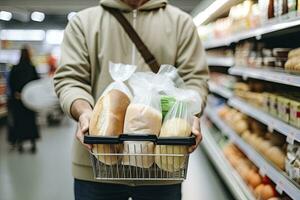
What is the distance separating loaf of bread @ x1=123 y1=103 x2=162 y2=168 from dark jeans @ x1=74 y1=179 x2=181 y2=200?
0.42 meters

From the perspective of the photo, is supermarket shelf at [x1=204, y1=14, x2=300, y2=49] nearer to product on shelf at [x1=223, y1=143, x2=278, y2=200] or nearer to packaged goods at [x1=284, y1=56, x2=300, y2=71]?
packaged goods at [x1=284, y1=56, x2=300, y2=71]

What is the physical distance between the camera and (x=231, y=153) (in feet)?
16.6

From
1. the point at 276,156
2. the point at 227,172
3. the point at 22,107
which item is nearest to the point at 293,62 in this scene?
the point at 276,156

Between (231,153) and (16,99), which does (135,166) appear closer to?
(231,153)

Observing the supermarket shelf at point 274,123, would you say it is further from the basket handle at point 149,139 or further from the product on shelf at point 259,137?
the basket handle at point 149,139

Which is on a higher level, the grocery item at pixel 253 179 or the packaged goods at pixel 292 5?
the packaged goods at pixel 292 5

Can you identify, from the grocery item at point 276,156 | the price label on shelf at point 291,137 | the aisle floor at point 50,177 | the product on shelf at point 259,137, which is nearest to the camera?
the price label on shelf at point 291,137

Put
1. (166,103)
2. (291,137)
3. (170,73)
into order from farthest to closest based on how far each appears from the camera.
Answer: (291,137), (170,73), (166,103)

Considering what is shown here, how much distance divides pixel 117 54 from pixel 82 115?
1.30 feet

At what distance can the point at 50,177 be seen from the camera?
5.36 m

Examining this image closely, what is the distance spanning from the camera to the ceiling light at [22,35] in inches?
853

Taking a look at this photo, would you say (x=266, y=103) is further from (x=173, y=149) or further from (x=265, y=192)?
(x=173, y=149)

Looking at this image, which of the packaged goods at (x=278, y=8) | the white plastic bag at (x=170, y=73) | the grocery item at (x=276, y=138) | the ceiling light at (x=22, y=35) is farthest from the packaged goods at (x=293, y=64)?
the ceiling light at (x=22, y=35)

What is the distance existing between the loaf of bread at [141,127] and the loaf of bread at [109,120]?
0.04 m
